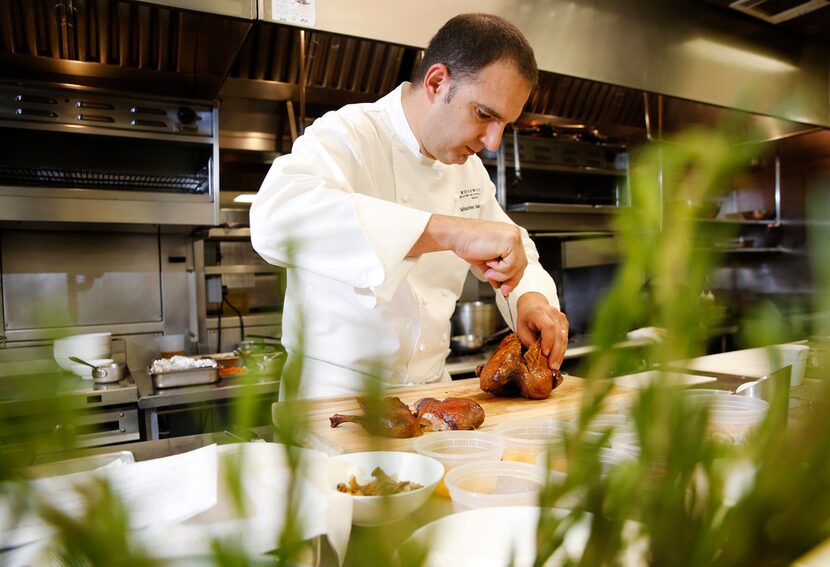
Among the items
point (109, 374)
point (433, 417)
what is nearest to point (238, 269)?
point (109, 374)

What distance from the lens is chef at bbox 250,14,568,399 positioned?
1.62 meters

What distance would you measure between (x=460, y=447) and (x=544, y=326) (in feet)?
2.73

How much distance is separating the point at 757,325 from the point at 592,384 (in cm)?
8

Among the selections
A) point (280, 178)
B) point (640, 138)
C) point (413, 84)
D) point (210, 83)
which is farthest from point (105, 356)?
point (640, 138)

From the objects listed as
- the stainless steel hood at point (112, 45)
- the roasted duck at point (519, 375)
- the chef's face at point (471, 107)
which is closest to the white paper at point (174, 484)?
the roasted duck at point (519, 375)

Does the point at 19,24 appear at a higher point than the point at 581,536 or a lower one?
higher

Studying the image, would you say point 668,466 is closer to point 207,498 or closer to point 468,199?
point 207,498

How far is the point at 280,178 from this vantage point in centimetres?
172

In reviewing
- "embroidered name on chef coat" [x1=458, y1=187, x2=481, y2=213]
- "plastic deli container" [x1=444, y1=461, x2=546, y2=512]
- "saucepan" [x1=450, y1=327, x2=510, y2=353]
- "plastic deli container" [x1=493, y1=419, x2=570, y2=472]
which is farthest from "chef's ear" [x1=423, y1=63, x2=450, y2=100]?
"saucepan" [x1=450, y1=327, x2=510, y2=353]

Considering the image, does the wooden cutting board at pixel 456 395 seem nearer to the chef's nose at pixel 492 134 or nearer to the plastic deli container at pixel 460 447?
the plastic deli container at pixel 460 447

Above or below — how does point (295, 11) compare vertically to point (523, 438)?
above

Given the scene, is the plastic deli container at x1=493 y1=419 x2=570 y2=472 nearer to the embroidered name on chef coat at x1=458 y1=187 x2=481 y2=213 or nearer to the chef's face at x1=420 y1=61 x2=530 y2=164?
the chef's face at x1=420 y1=61 x2=530 y2=164

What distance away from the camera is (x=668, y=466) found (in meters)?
0.20

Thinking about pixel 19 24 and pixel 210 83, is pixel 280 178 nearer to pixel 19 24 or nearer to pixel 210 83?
pixel 210 83
